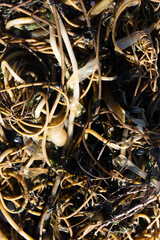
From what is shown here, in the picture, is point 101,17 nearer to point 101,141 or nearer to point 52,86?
point 52,86

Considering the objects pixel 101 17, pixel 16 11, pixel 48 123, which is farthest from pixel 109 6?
pixel 48 123

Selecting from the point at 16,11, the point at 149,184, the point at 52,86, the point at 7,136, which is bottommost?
the point at 149,184

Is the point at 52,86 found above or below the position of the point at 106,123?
above

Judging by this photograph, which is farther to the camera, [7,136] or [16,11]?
[7,136]

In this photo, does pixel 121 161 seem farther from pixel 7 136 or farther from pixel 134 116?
pixel 7 136

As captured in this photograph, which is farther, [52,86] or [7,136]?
[7,136]

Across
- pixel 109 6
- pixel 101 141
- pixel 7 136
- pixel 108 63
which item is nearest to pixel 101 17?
pixel 109 6
